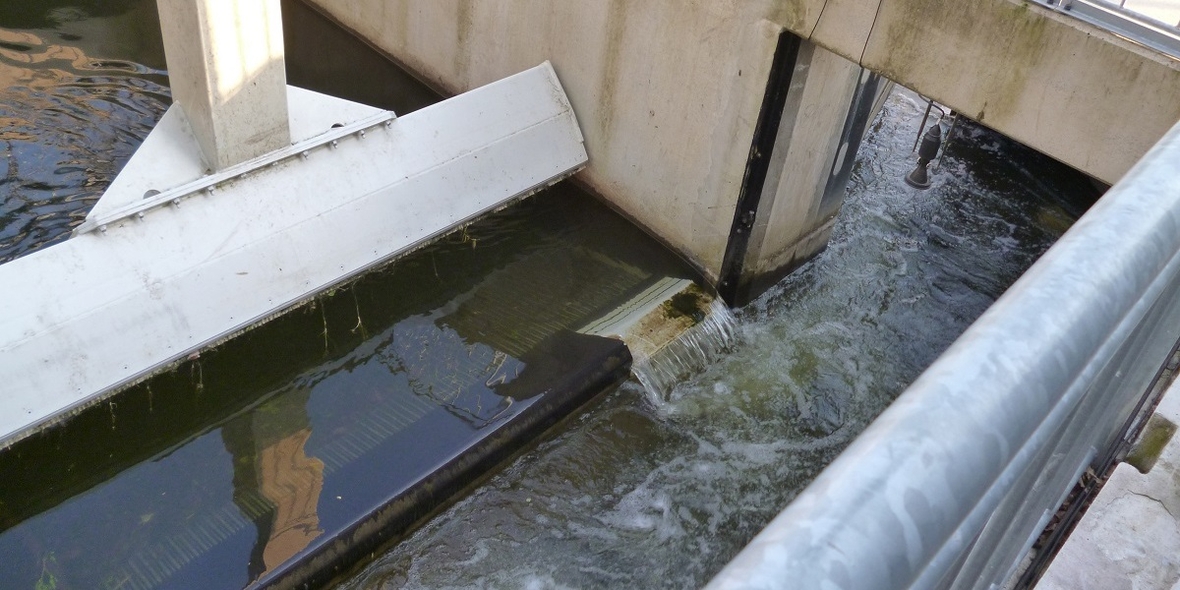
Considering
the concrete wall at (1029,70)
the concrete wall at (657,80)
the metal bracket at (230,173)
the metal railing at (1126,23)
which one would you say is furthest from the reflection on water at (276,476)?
the metal railing at (1126,23)

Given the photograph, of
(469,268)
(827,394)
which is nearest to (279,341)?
(469,268)

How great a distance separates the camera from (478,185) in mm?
6773

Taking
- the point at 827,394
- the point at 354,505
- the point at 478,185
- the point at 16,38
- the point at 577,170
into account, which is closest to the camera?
the point at 354,505

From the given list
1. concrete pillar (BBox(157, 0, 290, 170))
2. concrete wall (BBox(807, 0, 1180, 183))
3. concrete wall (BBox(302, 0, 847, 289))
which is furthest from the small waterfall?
concrete pillar (BBox(157, 0, 290, 170))

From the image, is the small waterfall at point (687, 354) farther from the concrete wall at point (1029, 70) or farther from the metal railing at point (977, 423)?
the metal railing at point (977, 423)

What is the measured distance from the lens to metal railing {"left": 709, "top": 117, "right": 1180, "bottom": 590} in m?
0.73

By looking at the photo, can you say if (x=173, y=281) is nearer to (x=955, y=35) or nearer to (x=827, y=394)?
(x=827, y=394)

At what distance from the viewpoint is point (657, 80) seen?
21.1 feet

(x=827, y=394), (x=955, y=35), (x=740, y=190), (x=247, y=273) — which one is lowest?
(x=827, y=394)

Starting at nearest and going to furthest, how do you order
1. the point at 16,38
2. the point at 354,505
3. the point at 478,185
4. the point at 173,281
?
the point at 354,505 → the point at 173,281 → the point at 478,185 → the point at 16,38

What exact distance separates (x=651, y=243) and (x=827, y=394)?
1750mm

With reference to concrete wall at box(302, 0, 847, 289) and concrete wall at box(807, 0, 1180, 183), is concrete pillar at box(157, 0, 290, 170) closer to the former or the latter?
concrete wall at box(302, 0, 847, 289)

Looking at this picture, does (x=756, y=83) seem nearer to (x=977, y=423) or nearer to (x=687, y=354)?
(x=687, y=354)

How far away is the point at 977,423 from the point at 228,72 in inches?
207
